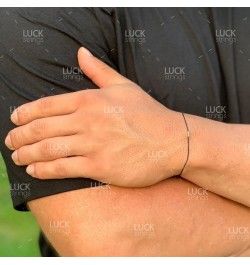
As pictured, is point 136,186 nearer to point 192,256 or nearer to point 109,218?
point 109,218

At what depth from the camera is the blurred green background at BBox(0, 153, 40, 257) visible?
6.51 ft

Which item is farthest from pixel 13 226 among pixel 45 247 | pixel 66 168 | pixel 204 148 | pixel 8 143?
pixel 204 148

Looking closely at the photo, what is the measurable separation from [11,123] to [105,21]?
1.15 feet

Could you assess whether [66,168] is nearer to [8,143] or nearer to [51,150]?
[51,150]

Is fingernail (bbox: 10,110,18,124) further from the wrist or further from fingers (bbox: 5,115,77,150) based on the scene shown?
the wrist

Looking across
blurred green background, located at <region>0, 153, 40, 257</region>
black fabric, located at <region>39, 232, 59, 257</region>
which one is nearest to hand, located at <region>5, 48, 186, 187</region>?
black fabric, located at <region>39, 232, 59, 257</region>

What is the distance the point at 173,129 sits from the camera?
3.99ft

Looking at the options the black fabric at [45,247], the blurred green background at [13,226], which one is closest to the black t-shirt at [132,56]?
the black fabric at [45,247]

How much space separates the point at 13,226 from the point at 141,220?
0.99 meters

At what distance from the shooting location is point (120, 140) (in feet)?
3.88

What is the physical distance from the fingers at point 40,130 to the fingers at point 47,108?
15 mm

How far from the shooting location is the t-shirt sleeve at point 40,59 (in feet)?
3.98

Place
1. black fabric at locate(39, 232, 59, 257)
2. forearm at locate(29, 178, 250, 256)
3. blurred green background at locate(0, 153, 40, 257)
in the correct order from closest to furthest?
1. forearm at locate(29, 178, 250, 256)
2. black fabric at locate(39, 232, 59, 257)
3. blurred green background at locate(0, 153, 40, 257)

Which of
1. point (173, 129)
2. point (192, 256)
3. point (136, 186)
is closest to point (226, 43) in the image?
point (173, 129)
